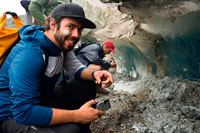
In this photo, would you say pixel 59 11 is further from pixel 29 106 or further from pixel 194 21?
pixel 194 21

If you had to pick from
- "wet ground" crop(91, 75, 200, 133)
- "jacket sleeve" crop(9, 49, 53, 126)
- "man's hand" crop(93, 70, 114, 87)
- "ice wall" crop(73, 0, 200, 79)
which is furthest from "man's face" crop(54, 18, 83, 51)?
"ice wall" crop(73, 0, 200, 79)

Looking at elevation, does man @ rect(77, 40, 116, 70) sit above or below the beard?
below

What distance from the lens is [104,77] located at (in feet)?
5.55

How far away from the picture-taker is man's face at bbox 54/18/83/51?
135cm

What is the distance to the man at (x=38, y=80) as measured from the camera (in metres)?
1.11

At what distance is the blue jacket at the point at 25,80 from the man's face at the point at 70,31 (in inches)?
4.4

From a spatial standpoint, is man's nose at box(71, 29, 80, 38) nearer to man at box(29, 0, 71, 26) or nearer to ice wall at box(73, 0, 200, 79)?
ice wall at box(73, 0, 200, 79)

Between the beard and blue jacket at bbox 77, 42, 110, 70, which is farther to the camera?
blue jacket at bbox 77, 42, 110, 70

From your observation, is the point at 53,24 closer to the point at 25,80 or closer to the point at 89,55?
the point at 25,80

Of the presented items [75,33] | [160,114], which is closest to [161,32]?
[160,114]

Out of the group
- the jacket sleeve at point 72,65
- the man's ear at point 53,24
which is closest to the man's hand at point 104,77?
the jacket sleeve at point 72,65

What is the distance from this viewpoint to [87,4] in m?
6.11

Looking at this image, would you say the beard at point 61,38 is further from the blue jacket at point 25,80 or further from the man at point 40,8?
the man at point 40,8

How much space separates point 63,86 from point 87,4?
5072 millimetres
